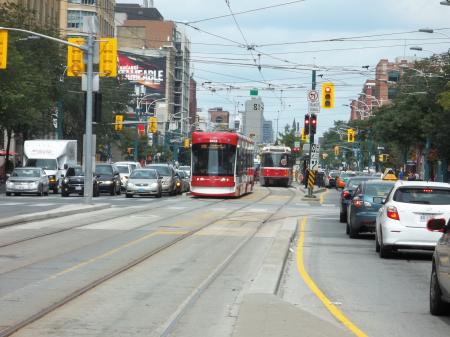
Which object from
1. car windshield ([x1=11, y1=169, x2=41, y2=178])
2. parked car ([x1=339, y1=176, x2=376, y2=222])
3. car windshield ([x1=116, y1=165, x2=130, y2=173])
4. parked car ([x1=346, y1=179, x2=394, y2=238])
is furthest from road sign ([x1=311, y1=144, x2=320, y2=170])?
parked car ([x1=346, y1=179, x2=394, y2=238])

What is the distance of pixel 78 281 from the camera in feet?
46.2

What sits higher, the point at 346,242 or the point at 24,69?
the point at 24,69

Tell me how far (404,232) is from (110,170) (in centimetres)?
3788

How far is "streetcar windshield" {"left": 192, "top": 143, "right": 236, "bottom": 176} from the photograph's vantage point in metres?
47.3

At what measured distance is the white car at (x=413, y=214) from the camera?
18.2 metres

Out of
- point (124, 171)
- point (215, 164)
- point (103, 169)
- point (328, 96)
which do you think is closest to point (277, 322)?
point (328, 96)

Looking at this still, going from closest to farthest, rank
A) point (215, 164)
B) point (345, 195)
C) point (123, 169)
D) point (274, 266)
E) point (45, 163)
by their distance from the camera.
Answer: point (274, 266), point (345, 195), point (215, 164), point (45, 163), point (123, 169)

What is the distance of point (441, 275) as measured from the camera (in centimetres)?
1096

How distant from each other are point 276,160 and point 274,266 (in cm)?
6151

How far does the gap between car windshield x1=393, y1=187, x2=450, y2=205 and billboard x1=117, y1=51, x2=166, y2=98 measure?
148 meters

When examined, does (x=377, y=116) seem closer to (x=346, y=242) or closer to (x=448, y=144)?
(x=448, y=144)

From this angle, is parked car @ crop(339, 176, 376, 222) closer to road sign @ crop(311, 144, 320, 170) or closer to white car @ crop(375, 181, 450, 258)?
white car @ crop(375, 181, 450, 258)

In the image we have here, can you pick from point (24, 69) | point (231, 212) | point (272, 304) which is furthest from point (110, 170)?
point (272, 304)

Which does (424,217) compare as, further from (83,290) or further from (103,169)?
(103,169)
